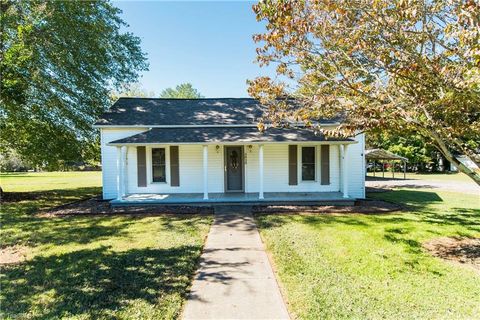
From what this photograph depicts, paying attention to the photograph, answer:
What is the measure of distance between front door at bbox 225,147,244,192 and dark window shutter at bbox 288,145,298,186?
217 cm

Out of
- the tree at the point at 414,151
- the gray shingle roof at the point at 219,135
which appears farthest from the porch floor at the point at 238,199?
the tree at the point at 414,151

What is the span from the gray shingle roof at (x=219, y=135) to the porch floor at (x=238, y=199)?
231 cm

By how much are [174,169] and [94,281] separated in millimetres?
8160

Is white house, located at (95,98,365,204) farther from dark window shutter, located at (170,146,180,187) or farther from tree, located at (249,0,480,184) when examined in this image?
tree, located at (249,0,480,184)

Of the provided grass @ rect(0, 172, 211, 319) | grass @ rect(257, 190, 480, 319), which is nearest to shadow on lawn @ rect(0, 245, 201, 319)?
grass @ rect(0, 172, 211, 319)

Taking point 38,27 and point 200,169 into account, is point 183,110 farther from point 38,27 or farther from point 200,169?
point 38,27

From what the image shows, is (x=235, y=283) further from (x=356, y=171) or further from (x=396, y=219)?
(x=356, y=171)

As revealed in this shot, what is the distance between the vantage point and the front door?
12.5 m

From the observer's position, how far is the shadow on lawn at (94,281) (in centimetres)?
369

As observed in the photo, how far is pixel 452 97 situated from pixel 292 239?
4.19 m

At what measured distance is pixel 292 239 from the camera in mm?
6457

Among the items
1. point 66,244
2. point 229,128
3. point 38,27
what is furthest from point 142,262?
point 38,27

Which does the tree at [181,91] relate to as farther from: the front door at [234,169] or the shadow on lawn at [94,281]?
the shadow on lawn at [94,281]

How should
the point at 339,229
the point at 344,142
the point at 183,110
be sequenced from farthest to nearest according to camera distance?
1. the point at 183,110
2. the point at 344,142
3. the point at 339,229
